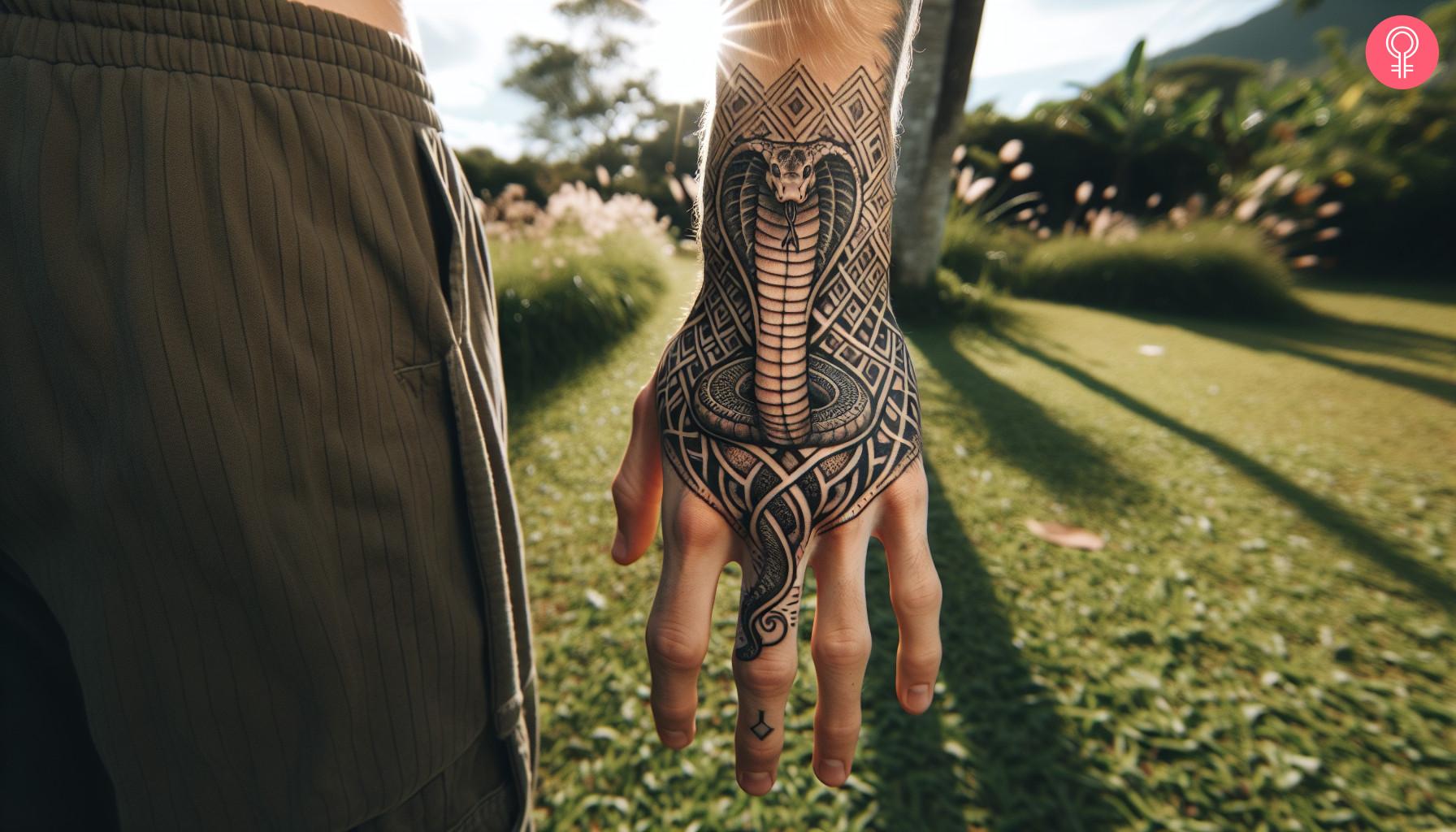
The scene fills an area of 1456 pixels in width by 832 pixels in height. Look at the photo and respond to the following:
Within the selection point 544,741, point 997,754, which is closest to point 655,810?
point 544,741

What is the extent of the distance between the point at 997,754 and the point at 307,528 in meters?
1.71

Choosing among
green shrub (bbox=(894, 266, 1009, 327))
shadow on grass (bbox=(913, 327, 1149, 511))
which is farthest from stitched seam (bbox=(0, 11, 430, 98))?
green shrub (bbox=(894, 266, 1009, 327))

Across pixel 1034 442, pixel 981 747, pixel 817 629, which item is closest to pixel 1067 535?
pixel 1034 442

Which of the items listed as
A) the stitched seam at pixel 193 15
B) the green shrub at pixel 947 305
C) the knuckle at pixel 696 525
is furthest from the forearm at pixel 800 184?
the green shrub at pixel 947 305

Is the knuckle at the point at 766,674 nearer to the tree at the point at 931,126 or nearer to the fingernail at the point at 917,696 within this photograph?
the fingernail at the point at 917,696

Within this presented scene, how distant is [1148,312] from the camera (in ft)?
24.0

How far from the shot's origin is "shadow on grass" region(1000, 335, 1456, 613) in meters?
2.23

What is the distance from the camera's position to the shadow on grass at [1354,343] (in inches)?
171

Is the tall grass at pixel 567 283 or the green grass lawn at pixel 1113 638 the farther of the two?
the tall grass at pixel 567 283

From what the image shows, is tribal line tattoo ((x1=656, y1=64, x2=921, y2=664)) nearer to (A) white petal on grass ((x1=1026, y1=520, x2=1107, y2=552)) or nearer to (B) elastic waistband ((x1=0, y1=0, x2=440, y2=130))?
(B) elastic waistband ((x1=0, y1=0, x2=440, y2=130))

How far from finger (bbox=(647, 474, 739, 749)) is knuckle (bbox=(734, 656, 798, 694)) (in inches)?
2.2

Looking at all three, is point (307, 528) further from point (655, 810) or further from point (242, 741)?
point (655, 810)

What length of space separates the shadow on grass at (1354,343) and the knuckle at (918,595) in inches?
209

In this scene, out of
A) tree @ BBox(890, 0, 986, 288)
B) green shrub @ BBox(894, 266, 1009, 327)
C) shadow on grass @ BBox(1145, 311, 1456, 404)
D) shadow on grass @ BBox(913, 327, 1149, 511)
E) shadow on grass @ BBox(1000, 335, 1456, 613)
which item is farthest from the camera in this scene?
green shrub @ BBox(894, 266, 1009, 327)
